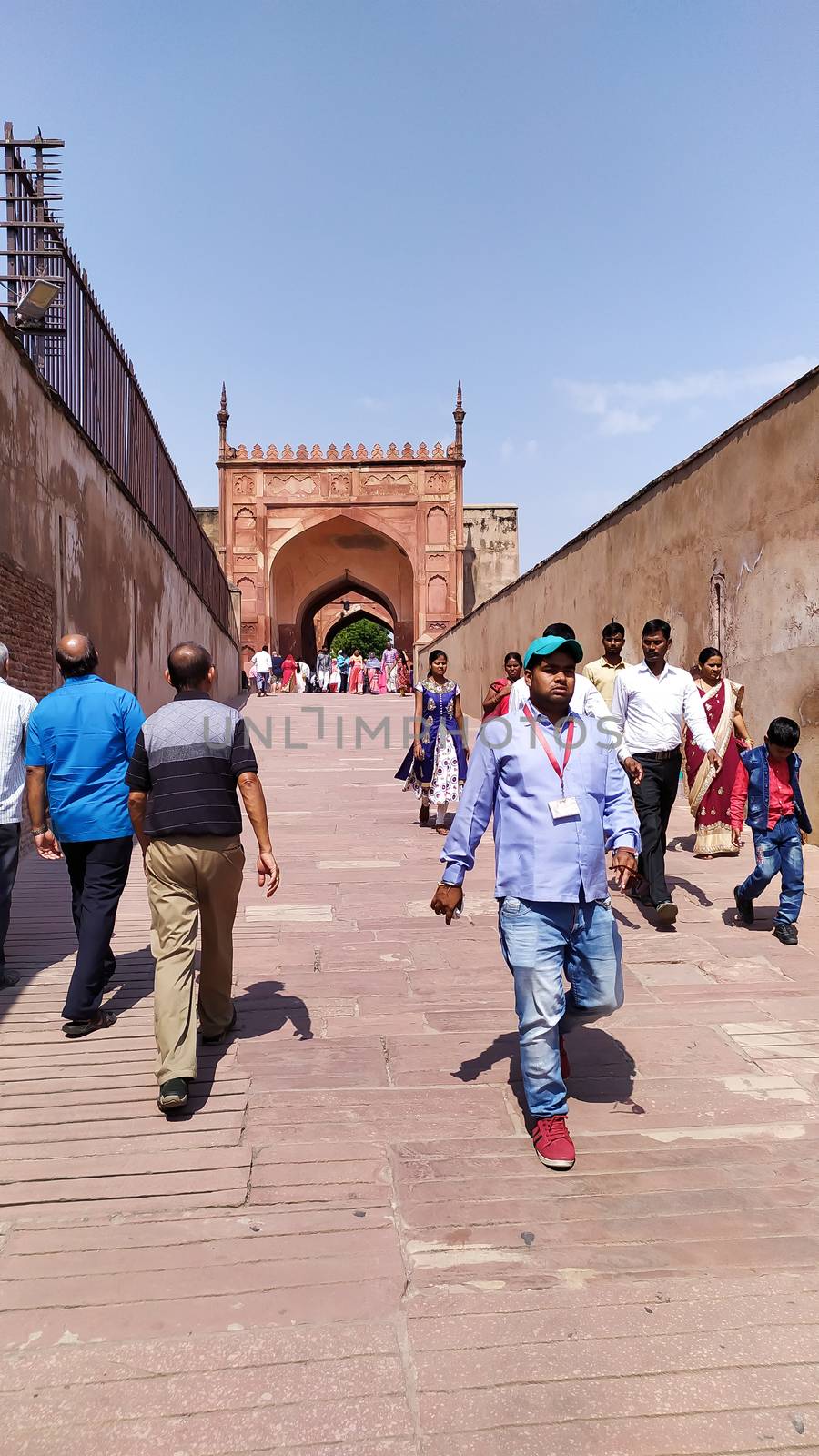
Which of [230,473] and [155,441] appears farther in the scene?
[230,473]

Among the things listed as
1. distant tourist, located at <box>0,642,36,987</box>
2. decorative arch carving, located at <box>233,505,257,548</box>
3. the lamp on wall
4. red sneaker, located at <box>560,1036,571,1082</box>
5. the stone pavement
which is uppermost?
decorative arch carving, located at <box>233,505,257,548</box>

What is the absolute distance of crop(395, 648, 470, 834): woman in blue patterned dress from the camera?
317 inches

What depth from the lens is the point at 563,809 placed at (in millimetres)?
2889

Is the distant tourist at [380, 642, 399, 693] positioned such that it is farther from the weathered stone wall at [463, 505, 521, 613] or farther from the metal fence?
the metal fence

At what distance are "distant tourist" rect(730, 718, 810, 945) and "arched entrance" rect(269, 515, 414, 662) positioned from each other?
27.8 m

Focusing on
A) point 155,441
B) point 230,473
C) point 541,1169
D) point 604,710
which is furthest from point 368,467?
point 541,1169

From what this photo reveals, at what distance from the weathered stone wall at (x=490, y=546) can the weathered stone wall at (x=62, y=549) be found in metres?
21.2

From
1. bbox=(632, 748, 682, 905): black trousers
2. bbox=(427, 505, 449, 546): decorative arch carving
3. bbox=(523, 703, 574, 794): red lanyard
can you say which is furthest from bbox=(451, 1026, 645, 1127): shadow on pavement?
bbox=(427, 505, 449, 546): decorative arch carving

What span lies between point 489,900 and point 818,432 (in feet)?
12.7

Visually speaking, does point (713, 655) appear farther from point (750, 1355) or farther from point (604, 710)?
point (750, 1355)

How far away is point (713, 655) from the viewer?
252 inches

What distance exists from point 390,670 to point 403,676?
110 centimetres

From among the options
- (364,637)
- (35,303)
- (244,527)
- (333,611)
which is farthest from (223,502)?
(364,637)

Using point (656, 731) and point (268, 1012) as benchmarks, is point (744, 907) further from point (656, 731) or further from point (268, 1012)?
point (268, 1012)
